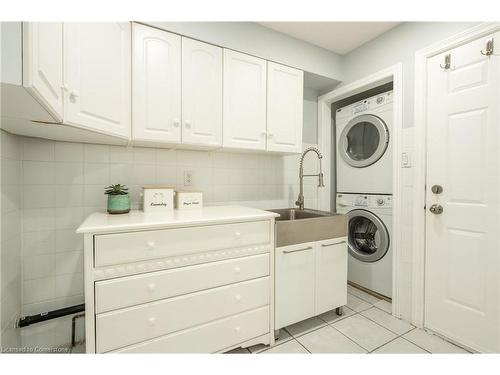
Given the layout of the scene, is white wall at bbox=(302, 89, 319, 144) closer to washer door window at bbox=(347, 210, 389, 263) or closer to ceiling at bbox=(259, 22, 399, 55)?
ceiling at bbox=(259, 22, 399, 55)

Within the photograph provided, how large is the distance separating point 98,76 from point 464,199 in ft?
7.48

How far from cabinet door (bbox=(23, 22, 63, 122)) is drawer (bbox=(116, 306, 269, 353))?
3.75 feet

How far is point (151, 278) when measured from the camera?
1152 millimetres

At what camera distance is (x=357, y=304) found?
204 cm

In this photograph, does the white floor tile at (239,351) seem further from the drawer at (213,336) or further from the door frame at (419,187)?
the door frame at (419,187)

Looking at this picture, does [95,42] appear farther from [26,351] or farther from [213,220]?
[26,351]

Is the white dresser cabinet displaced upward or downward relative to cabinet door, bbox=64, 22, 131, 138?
downward

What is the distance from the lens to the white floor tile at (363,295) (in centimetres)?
212

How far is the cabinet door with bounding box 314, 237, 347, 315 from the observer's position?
5.57 ft

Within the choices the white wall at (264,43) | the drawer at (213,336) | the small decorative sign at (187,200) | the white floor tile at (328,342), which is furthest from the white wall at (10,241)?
the white floor tile at (328,342)

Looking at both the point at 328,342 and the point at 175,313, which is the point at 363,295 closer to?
the point at 328,342

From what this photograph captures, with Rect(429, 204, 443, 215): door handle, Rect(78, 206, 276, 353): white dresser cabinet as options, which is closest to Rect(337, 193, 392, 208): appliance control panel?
Rect(429, 204, 443, 215): door handle

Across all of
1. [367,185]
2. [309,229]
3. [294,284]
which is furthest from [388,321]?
[367,185]
